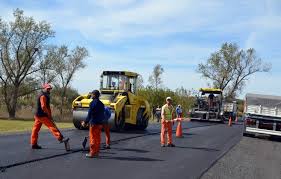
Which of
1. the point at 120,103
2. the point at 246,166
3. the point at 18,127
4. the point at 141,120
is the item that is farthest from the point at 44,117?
the point at 18,127

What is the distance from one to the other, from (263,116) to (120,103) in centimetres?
720

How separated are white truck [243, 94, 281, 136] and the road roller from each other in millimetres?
4987

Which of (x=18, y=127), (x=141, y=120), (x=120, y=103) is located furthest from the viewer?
(x=18, y=127)

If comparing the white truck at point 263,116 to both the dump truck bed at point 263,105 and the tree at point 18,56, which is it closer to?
the dump truck bed at point 263,105

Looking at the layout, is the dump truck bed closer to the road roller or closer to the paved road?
the road roller

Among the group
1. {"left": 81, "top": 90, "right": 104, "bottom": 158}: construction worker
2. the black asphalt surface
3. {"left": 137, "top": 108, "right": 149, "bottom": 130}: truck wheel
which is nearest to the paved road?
the black asphalt surface

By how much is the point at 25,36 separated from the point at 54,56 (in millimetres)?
3993

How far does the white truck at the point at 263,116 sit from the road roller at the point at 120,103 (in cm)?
499

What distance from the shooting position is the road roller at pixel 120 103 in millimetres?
20516

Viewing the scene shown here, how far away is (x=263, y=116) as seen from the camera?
22969mm

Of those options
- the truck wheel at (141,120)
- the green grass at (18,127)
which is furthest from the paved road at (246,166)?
the green grass at (18,127)

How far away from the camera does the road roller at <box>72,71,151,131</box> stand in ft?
67.3

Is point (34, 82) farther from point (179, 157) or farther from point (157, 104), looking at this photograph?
point (179, 157)

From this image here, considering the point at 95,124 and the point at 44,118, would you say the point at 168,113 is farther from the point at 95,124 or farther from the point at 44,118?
the point at 44,118
